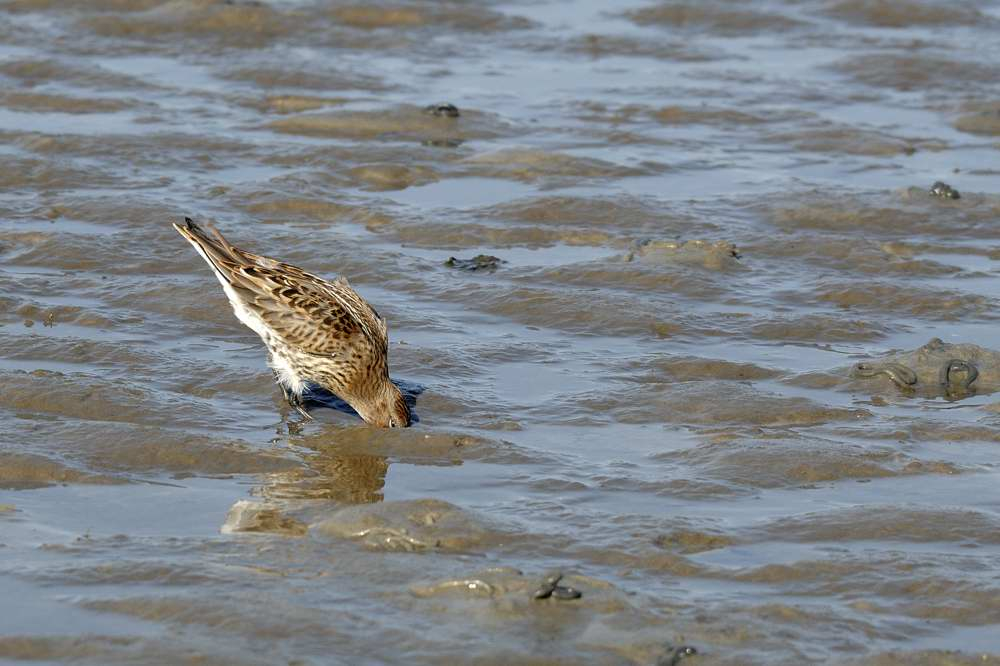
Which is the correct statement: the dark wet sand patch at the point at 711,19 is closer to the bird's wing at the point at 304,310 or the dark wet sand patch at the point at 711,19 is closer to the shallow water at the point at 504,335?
the shallow water at the point at 504,335

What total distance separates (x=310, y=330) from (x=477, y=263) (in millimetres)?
2818

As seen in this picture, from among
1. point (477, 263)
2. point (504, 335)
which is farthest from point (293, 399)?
point (477, 263)

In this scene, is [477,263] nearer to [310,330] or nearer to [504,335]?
[504,335]

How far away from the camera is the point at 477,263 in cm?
1288

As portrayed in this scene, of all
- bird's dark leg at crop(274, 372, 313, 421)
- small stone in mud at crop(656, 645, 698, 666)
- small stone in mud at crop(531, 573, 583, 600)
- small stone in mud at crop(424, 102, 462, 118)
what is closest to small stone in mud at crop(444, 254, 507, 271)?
bird's dark leg at crop(274, 372, 313, 421)

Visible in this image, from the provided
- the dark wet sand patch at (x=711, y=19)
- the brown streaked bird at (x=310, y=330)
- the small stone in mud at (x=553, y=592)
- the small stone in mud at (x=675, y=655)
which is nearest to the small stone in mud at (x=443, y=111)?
the dark wet sand patch at (x=711, y=19)

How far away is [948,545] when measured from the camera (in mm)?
8383

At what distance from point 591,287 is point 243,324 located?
105 inches

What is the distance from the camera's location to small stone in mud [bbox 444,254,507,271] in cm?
1286

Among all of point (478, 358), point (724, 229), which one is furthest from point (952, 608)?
point (724, 229)

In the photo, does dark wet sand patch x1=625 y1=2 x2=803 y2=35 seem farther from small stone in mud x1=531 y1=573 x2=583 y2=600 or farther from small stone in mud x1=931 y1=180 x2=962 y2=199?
small stone in mud x1=531 y1=573 x2=583 y2=600

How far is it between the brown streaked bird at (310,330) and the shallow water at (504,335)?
26 centimetres

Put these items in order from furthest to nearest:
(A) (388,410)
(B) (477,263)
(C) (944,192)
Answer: (C) (944,192), (B) (477,263), (A) (388,410)

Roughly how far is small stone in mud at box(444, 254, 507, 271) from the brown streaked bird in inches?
94.8
